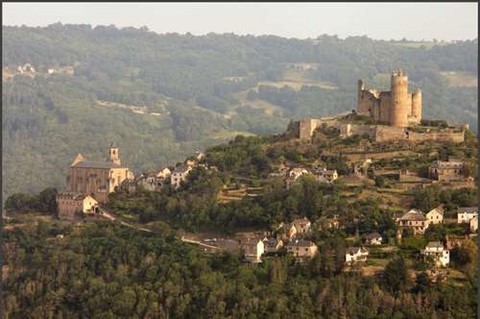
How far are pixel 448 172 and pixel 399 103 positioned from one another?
436cm

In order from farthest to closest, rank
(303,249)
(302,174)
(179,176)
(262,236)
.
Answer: (179,176), (302,174), (262,236), (303,249)

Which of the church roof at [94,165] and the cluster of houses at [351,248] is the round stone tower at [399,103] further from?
the church roof at [94,165]

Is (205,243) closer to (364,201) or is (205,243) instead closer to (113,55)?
(364,201)

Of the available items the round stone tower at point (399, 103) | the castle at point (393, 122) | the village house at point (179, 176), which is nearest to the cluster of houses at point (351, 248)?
the castle at point (393, 122)

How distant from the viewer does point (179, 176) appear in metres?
38.1

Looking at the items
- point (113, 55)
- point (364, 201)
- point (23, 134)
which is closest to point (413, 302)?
point (364, 201)

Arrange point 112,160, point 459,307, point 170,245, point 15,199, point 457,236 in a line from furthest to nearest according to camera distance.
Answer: point 112,160 < point 15,199 < point 170,245 < point 457,236 < point 459,307

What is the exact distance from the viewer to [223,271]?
97.0ft

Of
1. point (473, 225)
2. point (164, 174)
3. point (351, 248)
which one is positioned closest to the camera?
point (351, 248)

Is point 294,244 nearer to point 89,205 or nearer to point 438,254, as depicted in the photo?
point 438,254

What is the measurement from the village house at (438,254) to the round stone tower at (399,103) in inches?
386

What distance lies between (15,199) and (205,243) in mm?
9981

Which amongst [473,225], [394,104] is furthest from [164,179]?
[473,225]

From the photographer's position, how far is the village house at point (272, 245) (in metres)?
30.2
